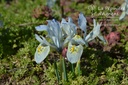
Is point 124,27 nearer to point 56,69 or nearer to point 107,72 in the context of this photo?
point 107,72

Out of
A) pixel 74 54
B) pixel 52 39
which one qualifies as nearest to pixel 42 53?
pixel 52 39

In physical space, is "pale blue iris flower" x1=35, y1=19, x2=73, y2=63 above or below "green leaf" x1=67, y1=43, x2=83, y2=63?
above

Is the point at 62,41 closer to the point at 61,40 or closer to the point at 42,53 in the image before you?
the point at 61,40

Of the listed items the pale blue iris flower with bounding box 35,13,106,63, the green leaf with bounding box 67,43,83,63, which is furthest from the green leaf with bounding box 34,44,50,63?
the green leaf with bounding box 67,43,83,63

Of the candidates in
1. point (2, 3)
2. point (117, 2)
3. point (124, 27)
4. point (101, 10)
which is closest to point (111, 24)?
point (124, 27)

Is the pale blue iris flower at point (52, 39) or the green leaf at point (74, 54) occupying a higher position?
the pale blue iris flower at point (52, 39)

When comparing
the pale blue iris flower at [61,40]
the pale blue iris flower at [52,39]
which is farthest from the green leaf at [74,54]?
the pale blue iris flower at [52,39]

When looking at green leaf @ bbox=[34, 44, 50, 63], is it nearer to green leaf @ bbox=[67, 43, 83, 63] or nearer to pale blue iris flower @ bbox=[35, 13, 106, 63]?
pale blue iris flower @ bbox=[35, 13, 106, 63]

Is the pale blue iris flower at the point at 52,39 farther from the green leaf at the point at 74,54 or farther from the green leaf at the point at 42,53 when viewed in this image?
the green leaf at the point at 74,54

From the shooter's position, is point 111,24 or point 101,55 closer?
point 101,55

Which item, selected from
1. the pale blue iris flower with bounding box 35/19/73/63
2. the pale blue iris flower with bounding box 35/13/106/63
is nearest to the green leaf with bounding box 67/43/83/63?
the pale blue iris flower with bounding box 35/13/106/63

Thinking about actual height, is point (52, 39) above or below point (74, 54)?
above
